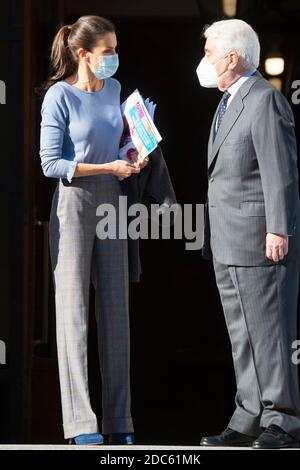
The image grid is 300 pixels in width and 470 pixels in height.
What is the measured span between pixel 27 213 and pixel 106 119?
2.55ft

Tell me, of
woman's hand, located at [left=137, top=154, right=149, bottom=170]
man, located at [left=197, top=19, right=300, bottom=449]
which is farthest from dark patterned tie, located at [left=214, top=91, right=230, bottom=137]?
woman's hand, located at [left=137, top=154, right=149, bottom=170]

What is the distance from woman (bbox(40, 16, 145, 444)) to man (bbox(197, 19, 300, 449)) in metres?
0.43

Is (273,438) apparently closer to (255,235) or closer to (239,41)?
(255,235)

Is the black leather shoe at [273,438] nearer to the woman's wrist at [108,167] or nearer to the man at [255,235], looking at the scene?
the man at [255,235]

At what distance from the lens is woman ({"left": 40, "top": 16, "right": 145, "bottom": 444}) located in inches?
225

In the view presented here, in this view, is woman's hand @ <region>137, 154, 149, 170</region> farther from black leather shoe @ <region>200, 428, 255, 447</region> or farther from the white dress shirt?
black leather shoe @ <region>200, 428, 255, 447</region>

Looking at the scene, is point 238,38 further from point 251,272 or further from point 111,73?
point 251,272

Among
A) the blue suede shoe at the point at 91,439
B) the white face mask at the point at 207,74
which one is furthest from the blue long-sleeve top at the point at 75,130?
the blue suede shoe at the point at 91,439

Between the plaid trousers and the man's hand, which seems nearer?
the man's hand

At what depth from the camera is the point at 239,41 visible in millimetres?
5746

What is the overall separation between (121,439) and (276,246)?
115 centimetres

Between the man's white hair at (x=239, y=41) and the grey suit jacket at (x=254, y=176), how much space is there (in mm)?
89

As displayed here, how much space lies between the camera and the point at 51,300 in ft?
20.5

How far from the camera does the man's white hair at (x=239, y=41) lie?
573 centimetres
